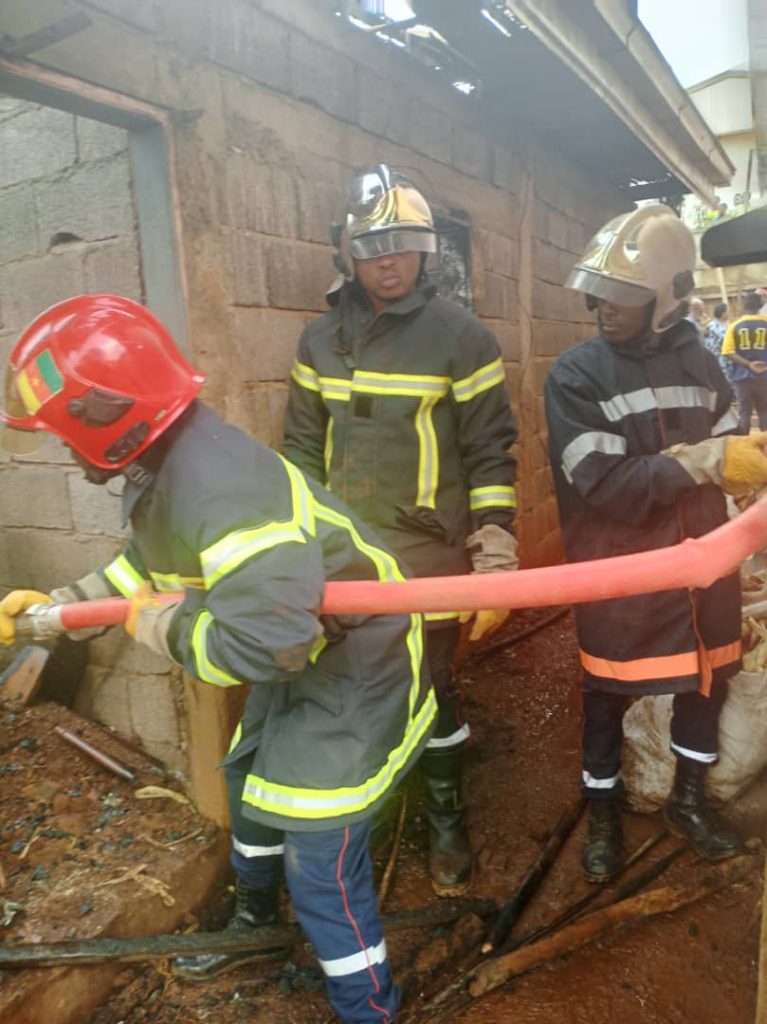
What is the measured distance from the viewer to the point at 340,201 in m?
3.04

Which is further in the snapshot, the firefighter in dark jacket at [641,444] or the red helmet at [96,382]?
the firefighter in dark jacket at [641,444]

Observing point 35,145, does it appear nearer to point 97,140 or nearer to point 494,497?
point 97,140

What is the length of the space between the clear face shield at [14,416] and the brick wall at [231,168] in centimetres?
67

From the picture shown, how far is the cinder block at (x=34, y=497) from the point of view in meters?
2.82

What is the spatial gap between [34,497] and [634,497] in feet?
7.38

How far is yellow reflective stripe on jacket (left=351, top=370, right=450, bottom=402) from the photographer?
8.32 ft

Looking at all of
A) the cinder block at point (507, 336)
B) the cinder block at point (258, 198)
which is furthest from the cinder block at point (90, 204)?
the cinder block at point (507, 336)

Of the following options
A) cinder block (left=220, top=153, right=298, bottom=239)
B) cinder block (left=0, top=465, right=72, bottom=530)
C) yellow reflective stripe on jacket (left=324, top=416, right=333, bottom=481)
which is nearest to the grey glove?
yellow reflective stripe on jacket (left=324, top=416, right=333, bottom=481)

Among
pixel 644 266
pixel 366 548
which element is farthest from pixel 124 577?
pixel 644 266

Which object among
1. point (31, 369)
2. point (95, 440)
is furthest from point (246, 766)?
point (31, 369)

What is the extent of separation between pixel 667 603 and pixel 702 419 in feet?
2.04

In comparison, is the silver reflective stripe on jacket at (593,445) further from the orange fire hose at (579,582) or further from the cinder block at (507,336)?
the cinder block at (507,336)

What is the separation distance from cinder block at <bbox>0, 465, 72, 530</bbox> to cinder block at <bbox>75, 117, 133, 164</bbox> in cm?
112

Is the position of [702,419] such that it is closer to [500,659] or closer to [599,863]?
[599,863]
